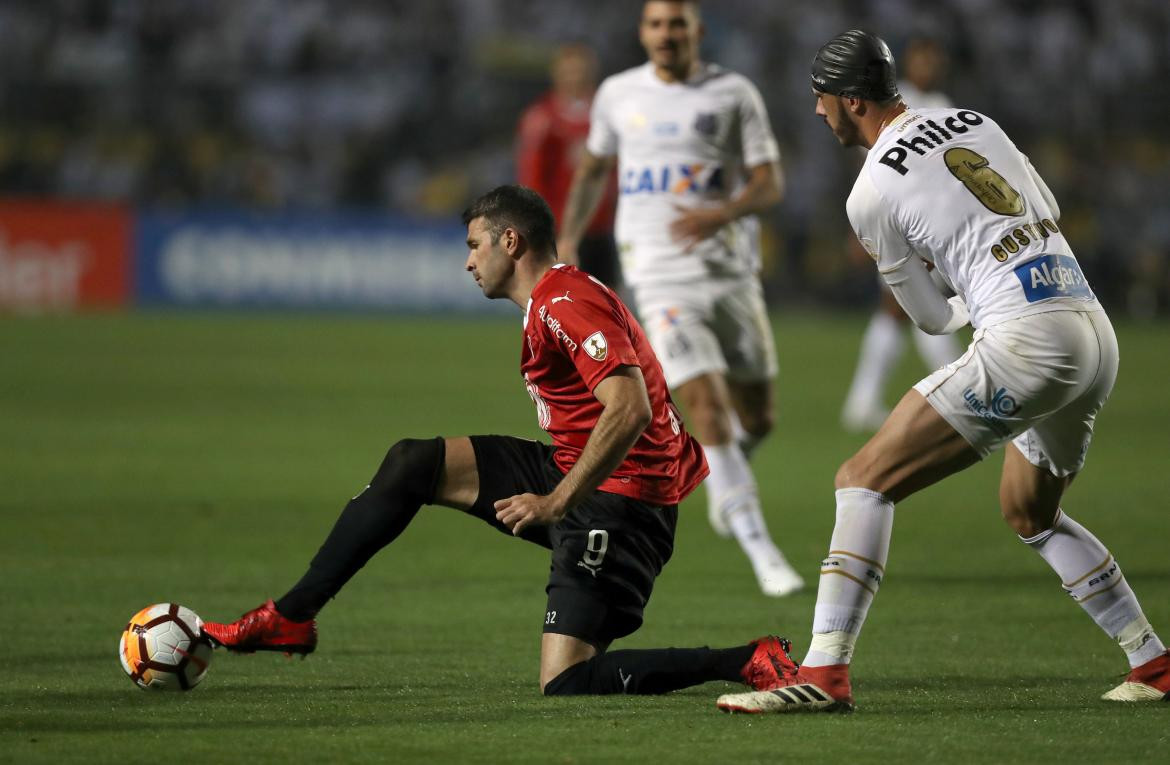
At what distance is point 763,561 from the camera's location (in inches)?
308

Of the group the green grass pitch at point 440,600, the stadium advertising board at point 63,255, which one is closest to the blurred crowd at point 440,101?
the stadium advertising board at point 63,255

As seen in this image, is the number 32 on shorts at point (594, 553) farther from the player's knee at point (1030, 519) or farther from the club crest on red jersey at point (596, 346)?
the player's knee at point (1030, 519)

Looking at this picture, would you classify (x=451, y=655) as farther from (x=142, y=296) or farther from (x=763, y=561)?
(x=142, y=296)

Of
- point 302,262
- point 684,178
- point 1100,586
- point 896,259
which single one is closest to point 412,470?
point 896,259

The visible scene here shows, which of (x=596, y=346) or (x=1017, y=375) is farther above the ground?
(x=596, y=346)

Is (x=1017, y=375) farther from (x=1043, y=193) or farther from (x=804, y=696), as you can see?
(x=804, y=696)

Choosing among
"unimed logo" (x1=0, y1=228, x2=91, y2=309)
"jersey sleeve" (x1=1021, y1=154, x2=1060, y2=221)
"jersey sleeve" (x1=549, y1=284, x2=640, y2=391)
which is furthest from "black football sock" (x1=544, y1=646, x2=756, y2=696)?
"unimed logo" (x1=0, y1=228, x2=91, y2=309)

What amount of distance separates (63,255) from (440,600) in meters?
18.8

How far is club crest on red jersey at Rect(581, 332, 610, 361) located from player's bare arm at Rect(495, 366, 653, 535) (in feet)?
0.23

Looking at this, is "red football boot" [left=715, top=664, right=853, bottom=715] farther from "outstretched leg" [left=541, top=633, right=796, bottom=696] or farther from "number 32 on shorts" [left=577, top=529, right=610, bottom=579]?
"number 32 on shorts" [left=577, top=529, right=610, bottom=579]

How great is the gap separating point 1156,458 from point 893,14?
59.7 feet

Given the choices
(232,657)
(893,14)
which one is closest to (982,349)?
(232,657)

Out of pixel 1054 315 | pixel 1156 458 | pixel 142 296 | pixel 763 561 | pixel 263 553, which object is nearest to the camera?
pixel 1054 315

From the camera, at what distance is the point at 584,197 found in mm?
8977
